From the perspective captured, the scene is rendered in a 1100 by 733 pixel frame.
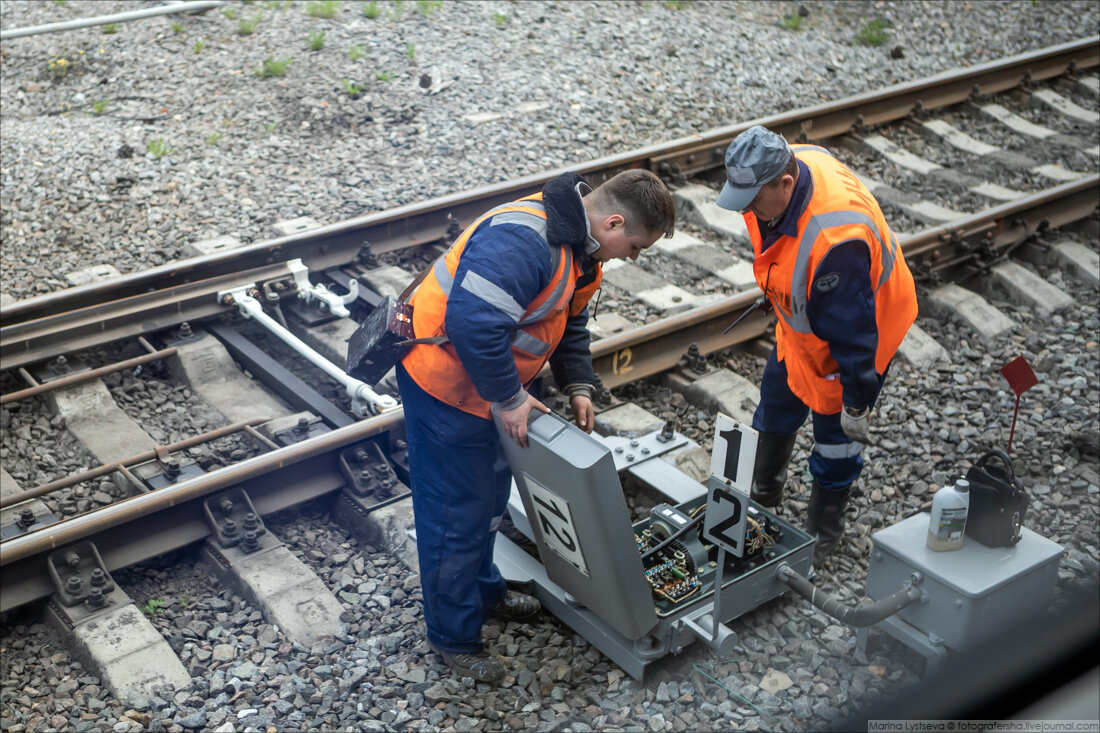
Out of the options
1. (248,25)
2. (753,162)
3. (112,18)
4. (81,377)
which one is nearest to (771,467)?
(753,162)

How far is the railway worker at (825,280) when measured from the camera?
3.73m

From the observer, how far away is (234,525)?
438cm

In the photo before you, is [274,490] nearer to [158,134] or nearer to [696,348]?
[696,348]

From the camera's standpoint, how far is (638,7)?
1092 centimetres

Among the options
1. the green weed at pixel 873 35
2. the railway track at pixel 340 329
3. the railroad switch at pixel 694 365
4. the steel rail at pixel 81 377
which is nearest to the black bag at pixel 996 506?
the railway track at pixel 340 329

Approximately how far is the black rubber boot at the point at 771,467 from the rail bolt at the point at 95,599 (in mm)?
2624

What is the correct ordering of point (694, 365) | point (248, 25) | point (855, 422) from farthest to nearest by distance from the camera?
point (248, 25) → point (694, 365) → point (855, 422)

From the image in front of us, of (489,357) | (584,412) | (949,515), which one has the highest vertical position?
(489,357)

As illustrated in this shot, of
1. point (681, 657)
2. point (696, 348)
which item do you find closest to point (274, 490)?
point (681, 657)

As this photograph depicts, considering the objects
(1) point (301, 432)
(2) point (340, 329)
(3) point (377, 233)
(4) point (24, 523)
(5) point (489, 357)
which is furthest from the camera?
(3) point (377, 233)

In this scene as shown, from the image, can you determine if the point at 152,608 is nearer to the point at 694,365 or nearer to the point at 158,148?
the point at 694,365

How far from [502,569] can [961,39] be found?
355 inches

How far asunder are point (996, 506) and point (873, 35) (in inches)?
325

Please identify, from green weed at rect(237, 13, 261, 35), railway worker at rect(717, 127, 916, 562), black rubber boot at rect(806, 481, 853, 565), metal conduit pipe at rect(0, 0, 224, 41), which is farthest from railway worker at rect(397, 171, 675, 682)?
metal conduit pipe at rect(0, 0, 224, 41)
